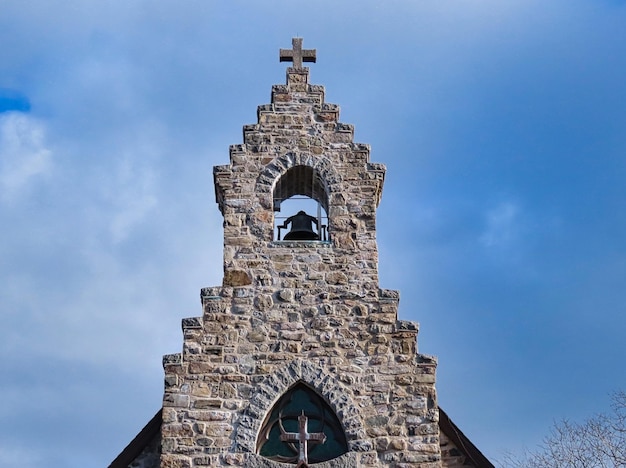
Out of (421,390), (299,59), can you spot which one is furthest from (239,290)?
(299,59)

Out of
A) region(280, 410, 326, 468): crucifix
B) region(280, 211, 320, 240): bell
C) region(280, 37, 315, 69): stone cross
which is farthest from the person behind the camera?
region(280, 37, 315, 69): stone cross

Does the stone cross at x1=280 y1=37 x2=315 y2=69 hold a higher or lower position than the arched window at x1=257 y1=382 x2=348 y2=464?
higher

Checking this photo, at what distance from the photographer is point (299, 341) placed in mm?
14344

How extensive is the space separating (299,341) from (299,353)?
0.62ft

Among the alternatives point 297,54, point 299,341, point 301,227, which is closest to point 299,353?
point 299,341

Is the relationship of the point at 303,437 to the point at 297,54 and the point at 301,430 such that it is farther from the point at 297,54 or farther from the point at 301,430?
the point at 297,54

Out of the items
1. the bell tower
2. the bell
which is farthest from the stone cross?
the bell

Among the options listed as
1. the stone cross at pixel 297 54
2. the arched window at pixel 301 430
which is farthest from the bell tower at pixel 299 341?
the stone cross at pixel 297 54

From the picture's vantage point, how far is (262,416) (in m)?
13.7

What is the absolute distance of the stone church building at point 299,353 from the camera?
44.5 feet

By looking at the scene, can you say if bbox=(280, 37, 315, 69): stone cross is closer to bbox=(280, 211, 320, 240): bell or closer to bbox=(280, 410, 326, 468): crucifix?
bbox=(280, 211, 320, 240): bell

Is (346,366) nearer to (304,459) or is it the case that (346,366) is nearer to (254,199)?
(304,459)

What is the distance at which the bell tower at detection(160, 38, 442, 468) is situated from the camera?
13.6m

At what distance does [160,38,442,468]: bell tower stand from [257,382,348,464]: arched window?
0.01 metres
